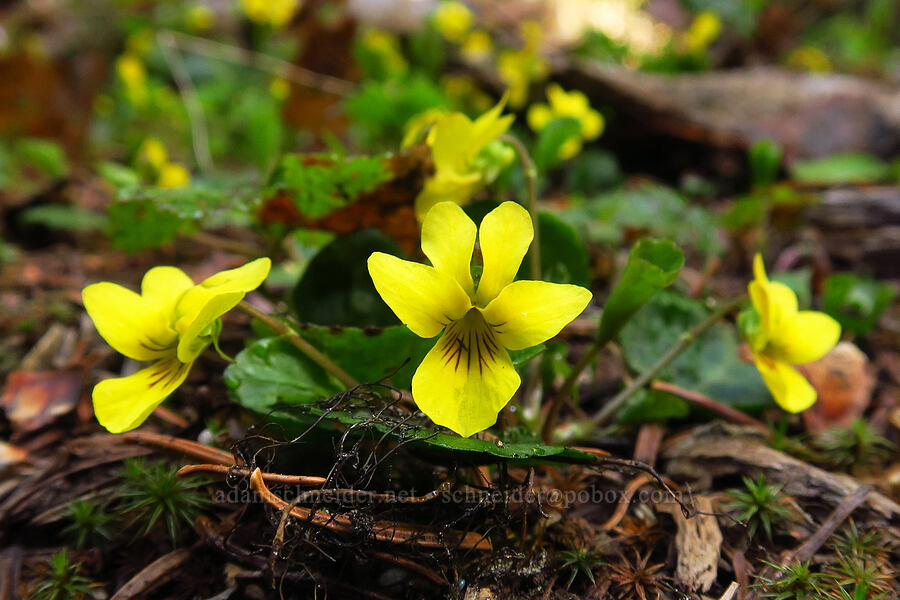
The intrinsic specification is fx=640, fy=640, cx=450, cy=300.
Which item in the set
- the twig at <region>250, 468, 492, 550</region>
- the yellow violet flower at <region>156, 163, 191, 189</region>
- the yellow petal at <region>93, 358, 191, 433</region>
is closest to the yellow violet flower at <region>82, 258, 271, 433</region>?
the yellow petal at <region>93, 358, 191, 433</region>

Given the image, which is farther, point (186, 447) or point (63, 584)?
point (186, 447)

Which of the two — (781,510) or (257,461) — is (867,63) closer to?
(781,510)

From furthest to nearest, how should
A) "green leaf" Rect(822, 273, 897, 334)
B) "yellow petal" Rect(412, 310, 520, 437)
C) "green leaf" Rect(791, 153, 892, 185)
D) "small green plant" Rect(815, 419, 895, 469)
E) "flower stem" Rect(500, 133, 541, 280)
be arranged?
"green leaf" Rect(791, 153, 892, 185), "green leaf" Rect(822, 273, 897, 334), "small green plant" Rect(815, 419, 895, 469), "flower stem" Rect(500, 133, 541, 280), "yellow petal" Rect(412, 310, 520, 437)

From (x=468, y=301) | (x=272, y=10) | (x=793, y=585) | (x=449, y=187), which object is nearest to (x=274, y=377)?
(x=468, y=301)

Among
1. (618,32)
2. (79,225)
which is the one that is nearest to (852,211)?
(79,225)

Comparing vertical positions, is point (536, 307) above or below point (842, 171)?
above

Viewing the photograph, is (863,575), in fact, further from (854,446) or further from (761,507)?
(854,446)

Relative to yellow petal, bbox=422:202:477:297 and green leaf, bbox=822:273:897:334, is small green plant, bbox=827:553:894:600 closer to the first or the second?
yellow petal, bbox=422:202:477:297
